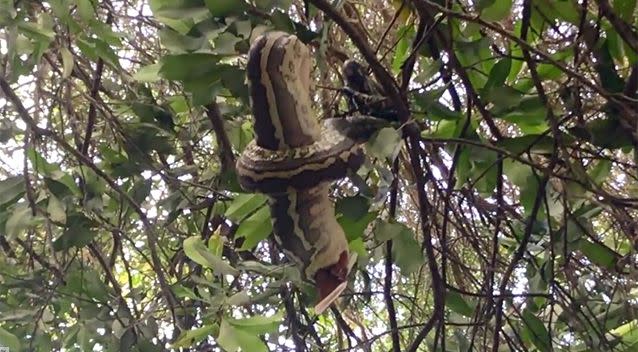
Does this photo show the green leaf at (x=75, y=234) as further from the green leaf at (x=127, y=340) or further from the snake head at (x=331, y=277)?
the snake head at (x=331, y=277)

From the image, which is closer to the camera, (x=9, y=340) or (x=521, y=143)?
(x=521, y=143)

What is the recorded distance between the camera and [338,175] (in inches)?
26.5

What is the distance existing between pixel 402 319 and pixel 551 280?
2.25 feet

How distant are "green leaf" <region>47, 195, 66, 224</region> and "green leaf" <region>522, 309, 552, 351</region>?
0.49m

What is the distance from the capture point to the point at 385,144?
27.1 inches

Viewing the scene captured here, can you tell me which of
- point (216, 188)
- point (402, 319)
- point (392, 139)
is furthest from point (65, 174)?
point (402, 319)

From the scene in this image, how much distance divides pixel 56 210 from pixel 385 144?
1.32ft

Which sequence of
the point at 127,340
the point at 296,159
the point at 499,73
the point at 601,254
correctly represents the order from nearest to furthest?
1. the point at 296,159
2. the point at 499,73
3. the point at 601,254
4. the point at 127,340

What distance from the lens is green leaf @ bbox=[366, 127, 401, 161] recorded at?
676 mm

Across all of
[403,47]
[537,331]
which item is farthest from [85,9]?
[537,331]

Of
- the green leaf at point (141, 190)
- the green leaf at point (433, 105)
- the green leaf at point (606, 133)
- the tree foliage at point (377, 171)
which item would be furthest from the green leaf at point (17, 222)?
the green leaf at point (606, 133)

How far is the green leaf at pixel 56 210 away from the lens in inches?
35.7

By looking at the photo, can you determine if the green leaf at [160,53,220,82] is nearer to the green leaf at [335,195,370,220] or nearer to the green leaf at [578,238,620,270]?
the green leaf at [335,195,370,220]

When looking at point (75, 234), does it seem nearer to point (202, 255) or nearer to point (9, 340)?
point (9, 340)
